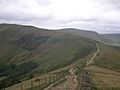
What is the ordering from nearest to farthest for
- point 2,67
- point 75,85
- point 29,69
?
point 75,85
point 29,69
point 2,67

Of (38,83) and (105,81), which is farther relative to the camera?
(38,83)

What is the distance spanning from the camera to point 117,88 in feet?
190

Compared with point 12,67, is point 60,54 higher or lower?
higher

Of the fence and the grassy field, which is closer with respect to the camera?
the grassy field

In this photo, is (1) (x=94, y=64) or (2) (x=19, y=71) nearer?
(1) (x=94, y=64)

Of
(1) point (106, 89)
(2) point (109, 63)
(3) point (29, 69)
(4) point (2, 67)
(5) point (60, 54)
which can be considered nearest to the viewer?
(1) point (106, 89)

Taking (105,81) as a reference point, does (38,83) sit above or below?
below

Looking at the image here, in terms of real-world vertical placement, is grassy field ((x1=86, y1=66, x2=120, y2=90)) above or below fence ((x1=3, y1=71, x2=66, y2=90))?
above

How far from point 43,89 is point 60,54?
391 ft

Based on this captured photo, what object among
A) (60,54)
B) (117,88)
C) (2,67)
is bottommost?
(2,67)

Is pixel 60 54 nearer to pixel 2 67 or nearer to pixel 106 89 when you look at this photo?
pixel 2 67

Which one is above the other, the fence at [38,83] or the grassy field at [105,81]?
the grassy field at [105,81]

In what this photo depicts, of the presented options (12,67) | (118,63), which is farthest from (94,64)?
(12,67)

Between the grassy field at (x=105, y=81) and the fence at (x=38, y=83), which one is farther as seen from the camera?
the fence at (x=38, y=83)
